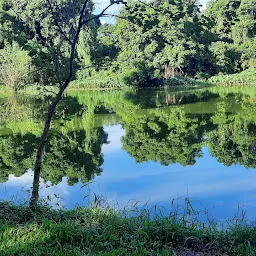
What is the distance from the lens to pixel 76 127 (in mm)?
9789

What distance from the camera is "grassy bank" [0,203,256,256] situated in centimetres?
197

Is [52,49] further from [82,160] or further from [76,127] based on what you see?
[76,127]

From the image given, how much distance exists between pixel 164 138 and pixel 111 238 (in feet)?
19.8

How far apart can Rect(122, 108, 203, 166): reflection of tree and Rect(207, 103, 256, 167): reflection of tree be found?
0.36 meters

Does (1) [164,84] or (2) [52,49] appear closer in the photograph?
(2) [52,49]

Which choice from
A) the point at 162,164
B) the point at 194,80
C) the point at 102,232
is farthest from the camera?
the point at 194,80

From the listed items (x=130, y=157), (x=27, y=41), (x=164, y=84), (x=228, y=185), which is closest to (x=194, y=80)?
(x=164, y=84)

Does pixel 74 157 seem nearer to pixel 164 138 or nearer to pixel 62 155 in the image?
pixel 62 155

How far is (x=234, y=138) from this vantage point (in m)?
7.73

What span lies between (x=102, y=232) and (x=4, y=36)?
1.56m

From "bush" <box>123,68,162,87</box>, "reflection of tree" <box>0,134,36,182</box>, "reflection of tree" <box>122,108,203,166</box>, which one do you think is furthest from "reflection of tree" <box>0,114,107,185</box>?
"bush" <box>123,68,162,87</box>

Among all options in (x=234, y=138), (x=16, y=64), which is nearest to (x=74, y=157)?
(x=234, y=138)

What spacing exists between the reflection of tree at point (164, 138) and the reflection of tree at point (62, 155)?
0.73 meters

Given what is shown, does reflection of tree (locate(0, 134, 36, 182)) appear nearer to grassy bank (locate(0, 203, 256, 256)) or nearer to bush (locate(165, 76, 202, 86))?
grassy bank (locate(0, 203, 256, 256))
